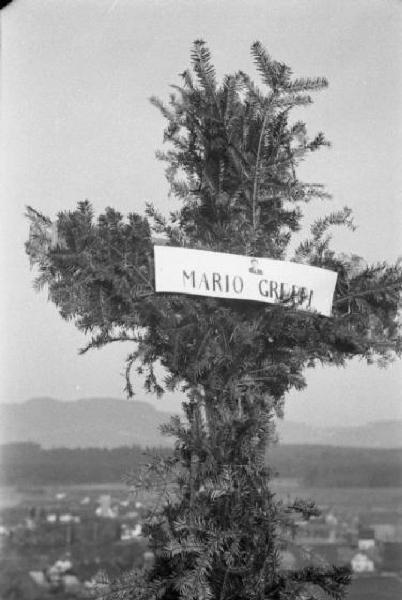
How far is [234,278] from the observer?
4.51 ft

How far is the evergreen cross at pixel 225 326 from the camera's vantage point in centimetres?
135

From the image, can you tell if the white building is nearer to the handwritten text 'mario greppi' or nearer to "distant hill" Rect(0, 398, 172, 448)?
"distant hill" Rect(0, 398, 172, 448)

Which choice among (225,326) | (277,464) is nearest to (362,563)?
(277,464)

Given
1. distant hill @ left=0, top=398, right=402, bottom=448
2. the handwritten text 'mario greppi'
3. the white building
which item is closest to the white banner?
the handwritten text 'mario greppi'

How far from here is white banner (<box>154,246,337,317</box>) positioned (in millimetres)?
1354

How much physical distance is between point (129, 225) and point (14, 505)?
2.62 ft

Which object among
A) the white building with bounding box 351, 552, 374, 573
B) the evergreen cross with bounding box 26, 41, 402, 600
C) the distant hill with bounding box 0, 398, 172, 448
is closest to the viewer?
the evergreen cross with bounding box 26, 41, 402, 600

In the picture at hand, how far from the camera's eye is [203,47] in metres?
1.43

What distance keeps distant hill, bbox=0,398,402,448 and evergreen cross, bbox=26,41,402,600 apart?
0.94 ft

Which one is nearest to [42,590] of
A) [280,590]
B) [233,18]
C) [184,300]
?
[280,590]

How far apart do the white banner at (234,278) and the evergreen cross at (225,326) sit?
0.10ft

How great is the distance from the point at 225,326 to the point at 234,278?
102 mm

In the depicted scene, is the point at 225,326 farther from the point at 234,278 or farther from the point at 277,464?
the point at 277,464

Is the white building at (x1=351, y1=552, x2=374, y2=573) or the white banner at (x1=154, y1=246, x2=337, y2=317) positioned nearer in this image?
the white banner at (x1=154, y1=246, x2=337, y2=317)
